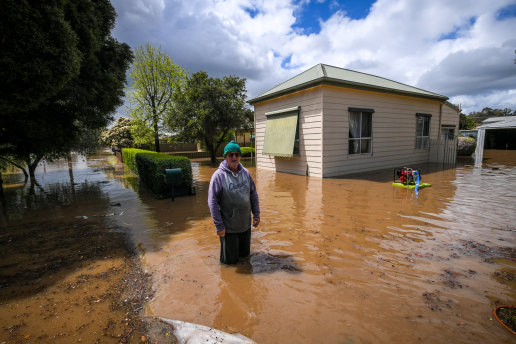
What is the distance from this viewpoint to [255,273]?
10.9 feet

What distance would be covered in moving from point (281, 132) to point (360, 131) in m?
3.56

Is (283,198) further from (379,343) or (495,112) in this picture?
(495,112)

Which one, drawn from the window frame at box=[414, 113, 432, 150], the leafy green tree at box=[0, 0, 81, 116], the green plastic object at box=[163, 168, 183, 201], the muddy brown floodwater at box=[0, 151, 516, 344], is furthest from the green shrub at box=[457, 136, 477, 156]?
the leafy green tree at box=[0, 0, 81, 116]

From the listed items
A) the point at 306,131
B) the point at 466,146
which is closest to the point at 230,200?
the point at 306,131

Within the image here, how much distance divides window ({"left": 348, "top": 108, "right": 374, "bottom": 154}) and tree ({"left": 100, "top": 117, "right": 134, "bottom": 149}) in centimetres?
2811

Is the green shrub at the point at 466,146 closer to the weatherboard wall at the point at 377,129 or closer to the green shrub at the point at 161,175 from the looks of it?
the weatherboard wall at the point at 377,129

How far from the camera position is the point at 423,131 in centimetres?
1392

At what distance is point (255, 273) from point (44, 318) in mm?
2326

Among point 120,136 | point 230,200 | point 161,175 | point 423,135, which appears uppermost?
point 120,136

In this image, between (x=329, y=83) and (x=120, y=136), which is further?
(x=120, y=136)

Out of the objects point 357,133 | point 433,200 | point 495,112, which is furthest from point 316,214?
point 495,112

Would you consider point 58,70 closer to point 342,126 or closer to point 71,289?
point 71,289

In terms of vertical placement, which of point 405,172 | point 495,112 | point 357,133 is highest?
point 495,112

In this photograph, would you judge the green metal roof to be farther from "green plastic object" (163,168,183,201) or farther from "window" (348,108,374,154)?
"green plastic object" (163,168,183,201)
